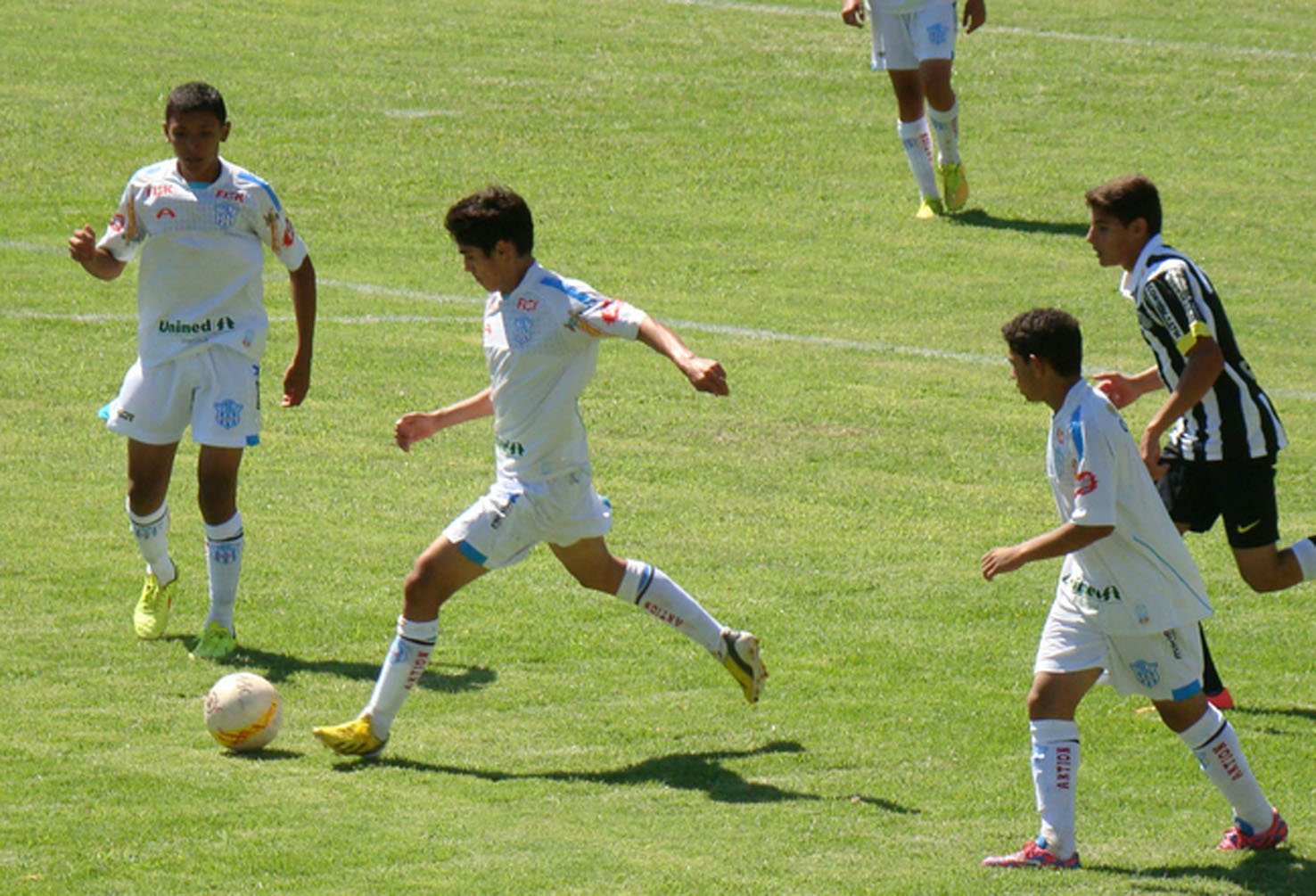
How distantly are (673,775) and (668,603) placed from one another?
820 mm

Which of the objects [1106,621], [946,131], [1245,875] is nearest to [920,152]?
[946,131]

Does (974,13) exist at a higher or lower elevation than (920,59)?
higher

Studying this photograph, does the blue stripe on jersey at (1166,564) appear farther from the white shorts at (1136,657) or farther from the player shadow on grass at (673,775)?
the player shadow on grass at (673,775)

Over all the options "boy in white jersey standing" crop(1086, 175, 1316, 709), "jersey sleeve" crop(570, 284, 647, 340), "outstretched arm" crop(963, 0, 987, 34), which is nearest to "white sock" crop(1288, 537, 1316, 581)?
"boy in white jersey standing" crop(1086, 175, 1316, 709)

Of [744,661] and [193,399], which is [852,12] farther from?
[744,661]

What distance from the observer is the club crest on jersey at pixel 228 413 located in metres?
9.17

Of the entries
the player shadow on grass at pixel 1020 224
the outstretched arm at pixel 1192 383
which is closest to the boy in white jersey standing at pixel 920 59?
the player shadow on grass at pixel 1020 224

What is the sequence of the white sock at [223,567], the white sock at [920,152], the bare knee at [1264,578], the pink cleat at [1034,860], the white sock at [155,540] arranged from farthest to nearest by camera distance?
1. the white sock at [920,152]
2. the white sock at [155,540]
3. the white sock at [223,567]
4. the bare knee at [1264,578]
5. the pink cleat at [1034,860]

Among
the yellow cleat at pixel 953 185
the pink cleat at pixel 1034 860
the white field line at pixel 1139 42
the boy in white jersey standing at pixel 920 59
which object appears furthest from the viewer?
the white field line at pixel 1139 42

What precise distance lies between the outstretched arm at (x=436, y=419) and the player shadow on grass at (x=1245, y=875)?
A: 3003mm

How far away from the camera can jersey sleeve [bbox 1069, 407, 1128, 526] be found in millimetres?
6594

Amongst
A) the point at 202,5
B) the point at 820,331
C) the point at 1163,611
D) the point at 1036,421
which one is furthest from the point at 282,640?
the point at 202,5

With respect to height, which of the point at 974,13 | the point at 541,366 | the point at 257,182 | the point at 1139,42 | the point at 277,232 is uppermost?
the point at 257,182

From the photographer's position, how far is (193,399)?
930 centimetres
